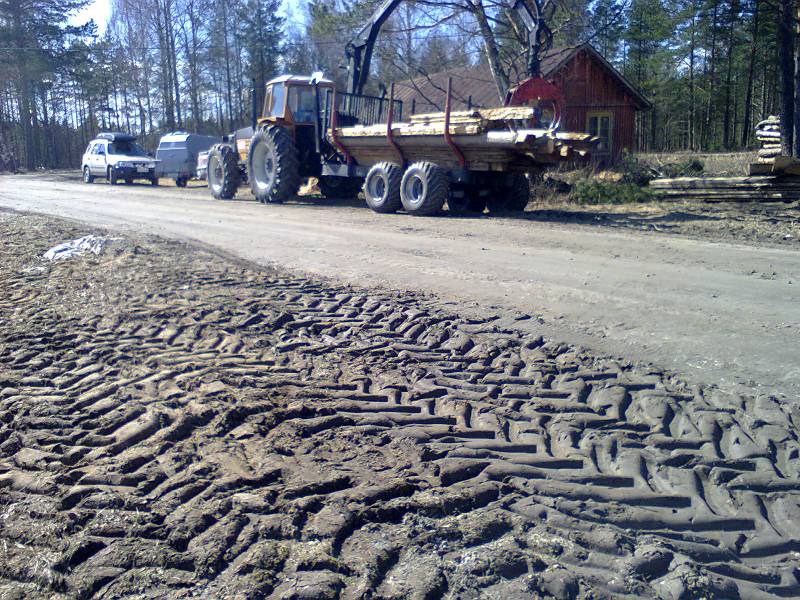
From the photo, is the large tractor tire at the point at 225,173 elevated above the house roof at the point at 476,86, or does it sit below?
below

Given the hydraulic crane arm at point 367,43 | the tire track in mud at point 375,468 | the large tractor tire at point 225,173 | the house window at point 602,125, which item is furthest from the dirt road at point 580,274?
the house window at point 602,125

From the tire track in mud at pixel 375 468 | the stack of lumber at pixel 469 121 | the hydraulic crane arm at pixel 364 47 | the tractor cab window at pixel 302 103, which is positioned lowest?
the tire track in mud at pixel 375 468

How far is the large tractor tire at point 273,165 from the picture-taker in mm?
18719

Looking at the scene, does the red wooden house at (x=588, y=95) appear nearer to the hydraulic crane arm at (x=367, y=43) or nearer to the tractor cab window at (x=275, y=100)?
the hydraulic crane arm at (x=367, y=43)

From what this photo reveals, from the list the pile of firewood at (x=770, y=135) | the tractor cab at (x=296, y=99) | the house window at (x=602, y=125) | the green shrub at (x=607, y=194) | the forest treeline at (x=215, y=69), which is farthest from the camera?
the forest treeline at (x=215, y=69)

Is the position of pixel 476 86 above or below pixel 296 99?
above

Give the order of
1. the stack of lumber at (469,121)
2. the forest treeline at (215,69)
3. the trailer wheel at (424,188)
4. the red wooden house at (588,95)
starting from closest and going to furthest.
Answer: the stack of lumber at (469,121) → the trailer wheel at (424,188) → the red wooden house at (588,95) → the forest treeline at (215,69)

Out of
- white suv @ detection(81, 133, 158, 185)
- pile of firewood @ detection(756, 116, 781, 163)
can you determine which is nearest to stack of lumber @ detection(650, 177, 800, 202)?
pile of firewood @ detection(756, 116, 781, 163)

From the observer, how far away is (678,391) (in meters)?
4.84

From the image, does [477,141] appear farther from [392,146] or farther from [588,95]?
[588,95]

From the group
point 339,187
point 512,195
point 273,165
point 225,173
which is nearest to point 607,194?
point 512,195

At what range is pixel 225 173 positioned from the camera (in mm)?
21359

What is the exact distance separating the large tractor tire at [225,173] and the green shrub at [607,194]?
9447mm

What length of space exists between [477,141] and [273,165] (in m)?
6.51
